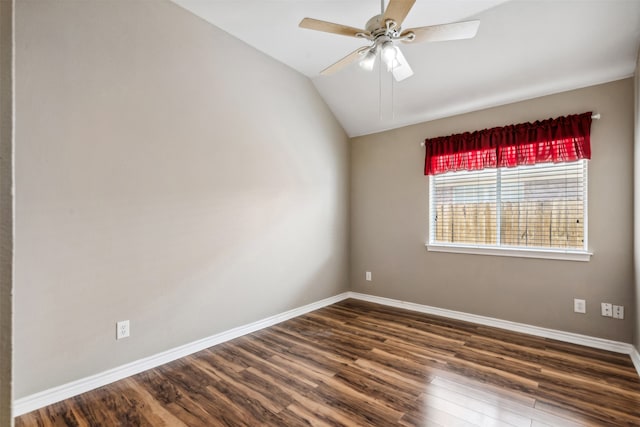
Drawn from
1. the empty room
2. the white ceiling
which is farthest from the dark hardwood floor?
the white ceiling

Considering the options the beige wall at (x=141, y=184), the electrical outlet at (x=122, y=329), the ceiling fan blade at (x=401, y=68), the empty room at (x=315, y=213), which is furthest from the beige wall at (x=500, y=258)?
the electrical outlet at (x=122, y=329)

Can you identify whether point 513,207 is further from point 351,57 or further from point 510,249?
point 351,57

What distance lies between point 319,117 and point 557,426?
3.55 m

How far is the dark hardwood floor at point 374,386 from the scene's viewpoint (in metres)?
1.82

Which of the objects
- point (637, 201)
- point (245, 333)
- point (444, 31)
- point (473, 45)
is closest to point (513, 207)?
point (637, 201)

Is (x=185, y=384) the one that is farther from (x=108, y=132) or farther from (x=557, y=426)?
(x=557, y=426)

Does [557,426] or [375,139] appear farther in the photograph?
[375,139]

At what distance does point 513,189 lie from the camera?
3215 mm

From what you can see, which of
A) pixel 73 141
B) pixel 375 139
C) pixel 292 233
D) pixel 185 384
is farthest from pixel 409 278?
pixel 73 141

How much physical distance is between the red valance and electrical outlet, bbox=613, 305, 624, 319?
1.30 metres

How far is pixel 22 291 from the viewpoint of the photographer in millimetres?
1843

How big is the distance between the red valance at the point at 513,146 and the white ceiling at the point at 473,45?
314 millimetres

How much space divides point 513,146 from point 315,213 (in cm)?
224

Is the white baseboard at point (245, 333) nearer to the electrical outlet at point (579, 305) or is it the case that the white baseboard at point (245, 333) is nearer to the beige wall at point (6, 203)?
the electrical outlet at point (579, 305)
